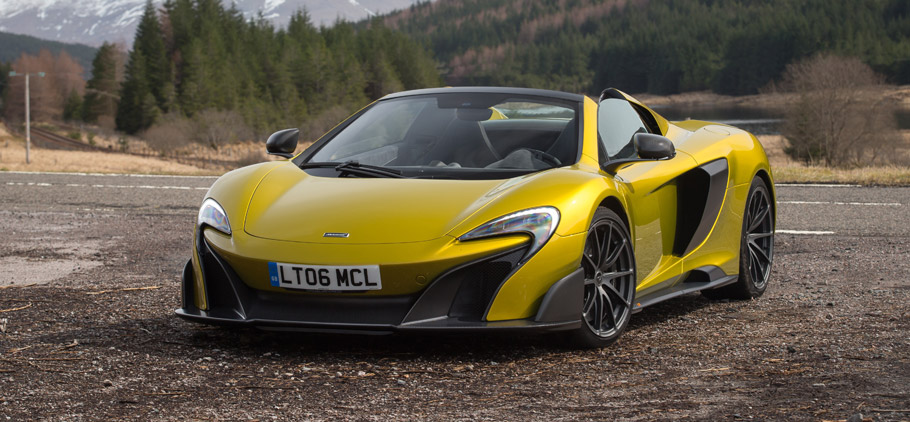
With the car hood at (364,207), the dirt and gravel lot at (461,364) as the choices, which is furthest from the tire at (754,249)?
the car hood at (364,207)

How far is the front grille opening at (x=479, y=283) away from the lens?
425 centimetres

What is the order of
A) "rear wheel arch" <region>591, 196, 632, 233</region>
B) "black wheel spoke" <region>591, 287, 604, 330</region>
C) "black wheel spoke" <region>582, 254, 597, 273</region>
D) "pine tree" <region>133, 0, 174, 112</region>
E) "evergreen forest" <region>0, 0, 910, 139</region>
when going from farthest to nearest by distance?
"evergreen forest" <region>0, 0, 910, 139</region>
"pine tree" <region>133, 0, 174, 112</region>
"rear wheel arch" <region>591, 196, 632, 233</region>
"black wheel spoke" <region>591, 287, 604, 330</region>
"black wheel spoke" <region>582, 254, 597, 273</region>

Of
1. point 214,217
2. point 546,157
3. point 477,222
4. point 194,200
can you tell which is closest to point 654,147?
point 546,157

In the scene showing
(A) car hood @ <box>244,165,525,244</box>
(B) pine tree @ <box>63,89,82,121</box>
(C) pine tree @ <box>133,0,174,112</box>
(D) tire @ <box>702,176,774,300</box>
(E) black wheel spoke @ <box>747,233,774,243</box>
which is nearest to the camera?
(A) car hood @ <box>244,165,525,244</box>

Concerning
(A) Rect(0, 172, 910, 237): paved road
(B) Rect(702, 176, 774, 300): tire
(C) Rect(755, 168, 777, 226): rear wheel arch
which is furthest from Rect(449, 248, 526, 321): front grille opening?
(A) Rect(0, 172, 910, 237): paved road

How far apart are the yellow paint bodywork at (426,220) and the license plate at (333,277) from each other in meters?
0.03

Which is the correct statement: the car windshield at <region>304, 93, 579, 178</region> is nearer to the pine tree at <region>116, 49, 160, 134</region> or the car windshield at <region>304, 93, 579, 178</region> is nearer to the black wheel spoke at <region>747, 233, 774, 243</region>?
the black wheel spoke at <region>747, 233, 774, 243</region>

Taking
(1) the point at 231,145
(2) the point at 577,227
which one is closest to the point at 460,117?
(2) the point at 577,227

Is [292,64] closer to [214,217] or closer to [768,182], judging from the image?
[768,182]

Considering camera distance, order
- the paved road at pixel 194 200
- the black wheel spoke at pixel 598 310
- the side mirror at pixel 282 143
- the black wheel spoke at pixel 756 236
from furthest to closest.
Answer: the paved road at pixel 194 200
the black wheel spoke at pixel 756 236
the side mirror at pixel 282 143
the black wheel spoke at pixel 598 310

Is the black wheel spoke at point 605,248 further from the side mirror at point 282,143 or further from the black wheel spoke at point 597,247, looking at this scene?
the side mirror at point 282,143

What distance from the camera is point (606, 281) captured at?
15.7 ft

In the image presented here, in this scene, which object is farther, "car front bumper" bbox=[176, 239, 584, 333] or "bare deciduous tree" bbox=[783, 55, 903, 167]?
→ "bare deciduous tree" bbox=[783, 55, 903, 167]

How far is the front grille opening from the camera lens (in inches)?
167
